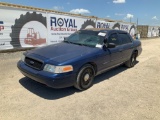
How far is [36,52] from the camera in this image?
4.79 metres

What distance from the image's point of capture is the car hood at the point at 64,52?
4383 millimetres

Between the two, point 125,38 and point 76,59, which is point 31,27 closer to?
point 125,38

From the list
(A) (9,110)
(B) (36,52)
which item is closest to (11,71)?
(B) (36,52)

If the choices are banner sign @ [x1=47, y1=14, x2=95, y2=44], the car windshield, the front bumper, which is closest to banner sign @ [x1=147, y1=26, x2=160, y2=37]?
banner sign @ [x1=47, y1=14, x2=95, y2=44]

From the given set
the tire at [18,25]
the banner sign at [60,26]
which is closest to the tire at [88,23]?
the banner sign at [60,26]

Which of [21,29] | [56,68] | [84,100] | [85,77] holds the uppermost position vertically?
[21,29]

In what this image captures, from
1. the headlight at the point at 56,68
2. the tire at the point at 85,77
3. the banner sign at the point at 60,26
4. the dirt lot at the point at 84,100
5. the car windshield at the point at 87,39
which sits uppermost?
the banner sign at the point at 60,26

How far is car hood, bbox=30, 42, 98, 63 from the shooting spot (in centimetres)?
438

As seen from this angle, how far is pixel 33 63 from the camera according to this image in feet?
14.7

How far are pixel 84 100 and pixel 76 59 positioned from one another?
1.03 meters

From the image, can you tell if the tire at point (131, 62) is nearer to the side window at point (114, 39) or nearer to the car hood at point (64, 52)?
the side window at point (114, 39)

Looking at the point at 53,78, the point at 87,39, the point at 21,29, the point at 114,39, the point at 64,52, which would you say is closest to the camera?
the point at 53,78

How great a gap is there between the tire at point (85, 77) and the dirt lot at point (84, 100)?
16 cm

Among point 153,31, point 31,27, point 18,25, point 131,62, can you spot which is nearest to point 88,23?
point 31,27
